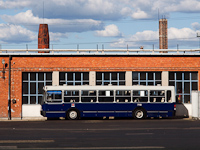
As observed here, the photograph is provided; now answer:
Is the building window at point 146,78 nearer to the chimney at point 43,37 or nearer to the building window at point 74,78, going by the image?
the building window at point 74,78

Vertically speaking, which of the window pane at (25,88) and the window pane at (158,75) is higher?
the window pane at (158,75)

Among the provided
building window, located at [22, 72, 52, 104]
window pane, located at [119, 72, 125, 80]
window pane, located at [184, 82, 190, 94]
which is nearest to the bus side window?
window pane, located at [184, 82, 190, 94]

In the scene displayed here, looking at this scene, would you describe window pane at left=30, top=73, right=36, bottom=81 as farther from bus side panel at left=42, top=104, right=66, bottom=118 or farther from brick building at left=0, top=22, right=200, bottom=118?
bus side panel at left=42, top=104, right=66, bottom=118

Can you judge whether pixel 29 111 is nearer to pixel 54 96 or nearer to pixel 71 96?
pixel 54 96

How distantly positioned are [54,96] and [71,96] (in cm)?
130

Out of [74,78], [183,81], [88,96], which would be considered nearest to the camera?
[88,96]

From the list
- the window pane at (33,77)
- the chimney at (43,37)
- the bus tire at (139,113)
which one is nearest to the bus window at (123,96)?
the bus tire at (139,113)

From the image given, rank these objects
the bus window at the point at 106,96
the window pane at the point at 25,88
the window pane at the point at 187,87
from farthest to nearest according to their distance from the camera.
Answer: the window pane at the point at 187,87 → the window pane at the point at 25,88 → the bus window at the point at 106,96

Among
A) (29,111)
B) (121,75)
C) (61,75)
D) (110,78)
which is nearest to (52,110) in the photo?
(29,111)

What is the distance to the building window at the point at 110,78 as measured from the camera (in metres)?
40.8

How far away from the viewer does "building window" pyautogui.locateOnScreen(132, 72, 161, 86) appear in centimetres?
4097

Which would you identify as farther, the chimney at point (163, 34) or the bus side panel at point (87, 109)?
the chimney at point (163, 34)

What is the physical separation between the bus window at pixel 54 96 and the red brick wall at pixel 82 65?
17.5 feet

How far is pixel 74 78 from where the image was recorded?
134ft
